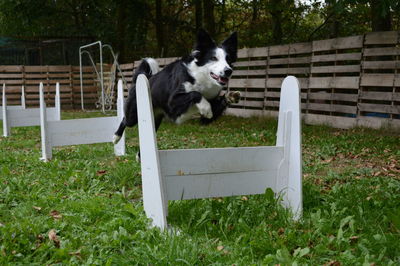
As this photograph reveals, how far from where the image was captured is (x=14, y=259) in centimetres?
229

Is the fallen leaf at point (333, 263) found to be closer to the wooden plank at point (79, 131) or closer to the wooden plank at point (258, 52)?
the wooden plank at point (79, 131)

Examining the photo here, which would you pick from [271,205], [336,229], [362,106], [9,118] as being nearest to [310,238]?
[336,229]

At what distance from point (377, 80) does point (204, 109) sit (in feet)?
16.5

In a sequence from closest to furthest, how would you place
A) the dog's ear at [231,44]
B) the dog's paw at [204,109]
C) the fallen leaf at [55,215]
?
the fallen leaf at [55,215], the dog's paw at [204,109], the dog's ear at [231,44]

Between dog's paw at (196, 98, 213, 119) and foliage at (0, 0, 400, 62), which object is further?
foliage at (0, 0, 400, 62)

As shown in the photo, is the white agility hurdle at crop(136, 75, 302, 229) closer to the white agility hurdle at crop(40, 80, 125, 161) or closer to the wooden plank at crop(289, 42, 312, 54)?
the white agility hurdle at crop(40, 80, 125, 161)

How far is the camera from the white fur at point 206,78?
4.10m

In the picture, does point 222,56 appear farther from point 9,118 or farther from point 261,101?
point 261,101

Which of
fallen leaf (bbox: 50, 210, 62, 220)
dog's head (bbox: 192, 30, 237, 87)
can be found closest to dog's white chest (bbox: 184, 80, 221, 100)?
dog's head (bbox: 192, 30, 237, 87)

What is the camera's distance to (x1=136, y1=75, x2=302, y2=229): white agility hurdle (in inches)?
110

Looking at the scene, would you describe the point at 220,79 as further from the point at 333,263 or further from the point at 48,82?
the point at 48,82

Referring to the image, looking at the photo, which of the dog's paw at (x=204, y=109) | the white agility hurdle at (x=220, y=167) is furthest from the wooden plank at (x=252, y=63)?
the white agility hurdle at (x=220, y=167)

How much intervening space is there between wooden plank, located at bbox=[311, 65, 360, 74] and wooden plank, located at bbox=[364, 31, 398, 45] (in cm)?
50

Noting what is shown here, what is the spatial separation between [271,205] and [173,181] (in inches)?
28.0
